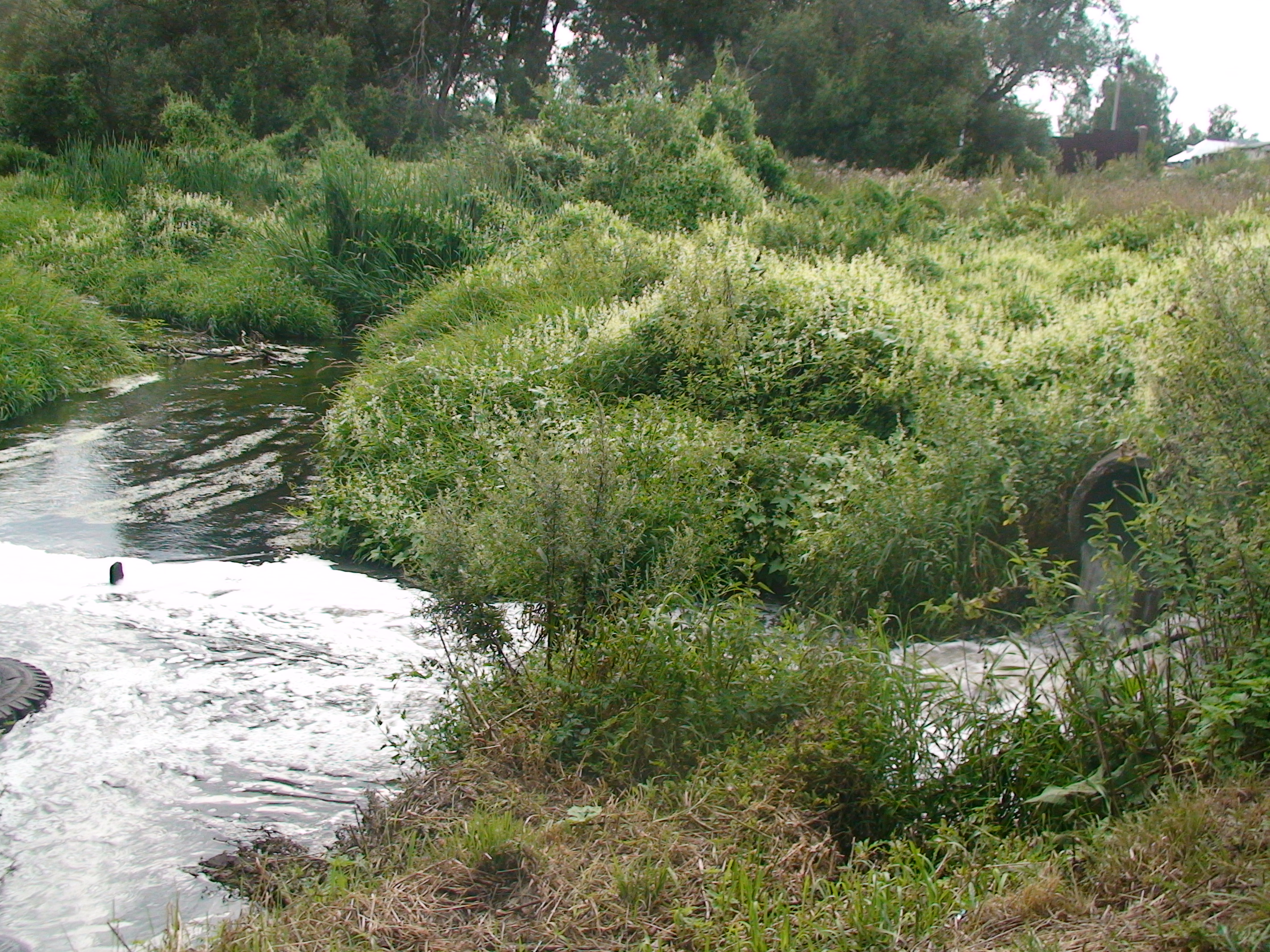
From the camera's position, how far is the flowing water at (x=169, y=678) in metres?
4.07

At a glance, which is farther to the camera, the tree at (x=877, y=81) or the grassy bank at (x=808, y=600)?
the tree at (x=877, y=81)

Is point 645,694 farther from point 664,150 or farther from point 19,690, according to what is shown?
point 664,150

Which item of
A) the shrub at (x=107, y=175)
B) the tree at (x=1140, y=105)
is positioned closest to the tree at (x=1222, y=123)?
the tree at (x=1140, y=105)

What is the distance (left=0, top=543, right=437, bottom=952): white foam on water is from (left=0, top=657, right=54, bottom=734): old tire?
0.05 m

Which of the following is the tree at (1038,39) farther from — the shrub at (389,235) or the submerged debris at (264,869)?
the submerged debris at (264,869)

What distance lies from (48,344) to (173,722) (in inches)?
378

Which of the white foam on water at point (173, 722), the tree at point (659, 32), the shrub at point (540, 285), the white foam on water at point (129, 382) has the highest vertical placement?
the tree at point (659, 32)

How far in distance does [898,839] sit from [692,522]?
329cm

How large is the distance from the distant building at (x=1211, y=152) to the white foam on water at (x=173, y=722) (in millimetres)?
23010

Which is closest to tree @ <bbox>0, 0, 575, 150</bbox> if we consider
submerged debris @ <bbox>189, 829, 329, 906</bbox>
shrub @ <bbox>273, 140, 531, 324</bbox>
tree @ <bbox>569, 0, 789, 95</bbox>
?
tree @ <bbox>569, 0, 789, 95</bbox>

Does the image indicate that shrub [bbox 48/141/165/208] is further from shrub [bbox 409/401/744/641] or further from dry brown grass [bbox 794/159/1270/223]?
shrub [bbox 409/401/744/641]

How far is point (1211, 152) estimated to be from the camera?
34.1 meters

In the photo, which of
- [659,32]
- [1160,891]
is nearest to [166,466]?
[1160,891]

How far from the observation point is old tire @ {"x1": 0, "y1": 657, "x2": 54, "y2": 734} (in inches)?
199
